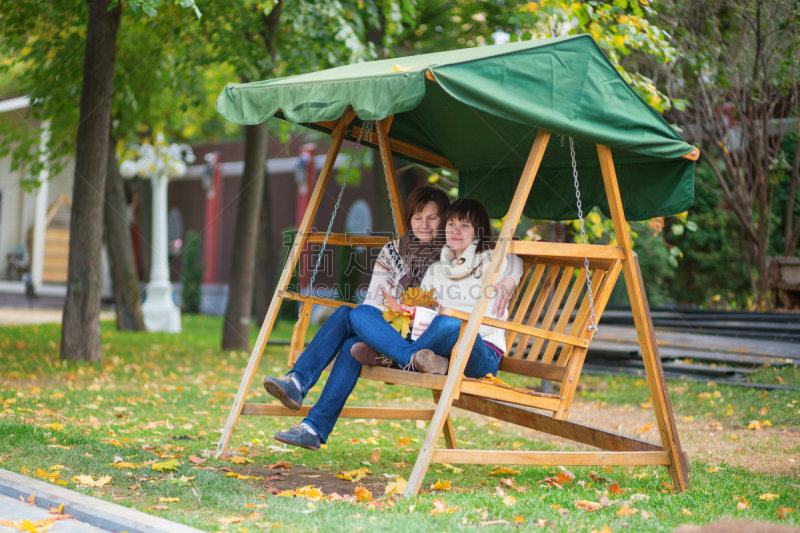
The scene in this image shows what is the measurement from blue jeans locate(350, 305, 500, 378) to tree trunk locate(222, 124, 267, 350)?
20.6 ft

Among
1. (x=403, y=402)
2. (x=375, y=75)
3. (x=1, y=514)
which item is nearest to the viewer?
(x=1, y=514)

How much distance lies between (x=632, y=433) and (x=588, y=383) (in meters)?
2.47


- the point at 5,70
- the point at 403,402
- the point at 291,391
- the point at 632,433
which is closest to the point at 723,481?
the point at 632,433

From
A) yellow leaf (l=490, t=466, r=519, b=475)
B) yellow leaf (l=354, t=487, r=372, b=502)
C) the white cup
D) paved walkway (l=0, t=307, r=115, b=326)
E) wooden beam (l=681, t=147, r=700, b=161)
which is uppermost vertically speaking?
wooden beam (l=681, t=147, r=700, b=161)

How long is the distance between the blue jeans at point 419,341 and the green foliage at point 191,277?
1651 cm

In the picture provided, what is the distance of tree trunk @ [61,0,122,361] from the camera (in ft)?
25.9

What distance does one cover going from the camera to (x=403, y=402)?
7.23m

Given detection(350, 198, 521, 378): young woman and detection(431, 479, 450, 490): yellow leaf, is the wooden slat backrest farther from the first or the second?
detection(431, 479, 450, 490): yellow leaf

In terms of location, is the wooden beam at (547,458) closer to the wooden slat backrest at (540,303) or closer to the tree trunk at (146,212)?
the wooden slat backrest at (540,303)

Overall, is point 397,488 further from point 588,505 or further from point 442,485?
point 588,505

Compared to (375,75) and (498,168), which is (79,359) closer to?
(498,168)

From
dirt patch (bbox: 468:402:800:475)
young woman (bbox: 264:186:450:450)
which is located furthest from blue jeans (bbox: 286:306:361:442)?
dirt patch (bbox: 468:402:800:475)

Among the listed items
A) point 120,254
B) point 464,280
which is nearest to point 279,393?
point 464,280

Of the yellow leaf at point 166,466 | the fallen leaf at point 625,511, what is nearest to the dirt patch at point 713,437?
the fallen leaf at point 625,511
